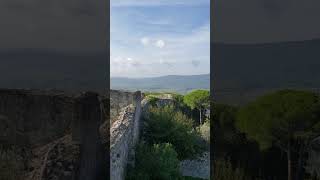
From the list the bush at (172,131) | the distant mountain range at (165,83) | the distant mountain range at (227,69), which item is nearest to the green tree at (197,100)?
the distant mountain range at (165,83)

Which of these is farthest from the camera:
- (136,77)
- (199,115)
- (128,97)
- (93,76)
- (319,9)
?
(136,77)

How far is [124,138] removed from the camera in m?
6.19

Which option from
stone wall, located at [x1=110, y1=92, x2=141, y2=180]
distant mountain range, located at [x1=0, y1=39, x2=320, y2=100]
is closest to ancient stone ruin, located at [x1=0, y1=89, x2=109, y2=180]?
distant mountain range, located at [x1=0, y1=39, x2=320, y2=100]

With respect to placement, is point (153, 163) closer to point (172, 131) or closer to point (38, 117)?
point (172, 131)

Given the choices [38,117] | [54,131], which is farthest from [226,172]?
[38,117]

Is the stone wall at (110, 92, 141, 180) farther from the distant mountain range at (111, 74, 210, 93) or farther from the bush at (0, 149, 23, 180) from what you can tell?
the distant mountain range at (111, 74, 210, 93)

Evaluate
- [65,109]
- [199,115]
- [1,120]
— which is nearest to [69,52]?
[65,109]

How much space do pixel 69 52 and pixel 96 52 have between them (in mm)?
306

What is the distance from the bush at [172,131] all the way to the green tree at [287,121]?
2810mm

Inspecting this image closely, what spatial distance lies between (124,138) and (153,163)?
985mm

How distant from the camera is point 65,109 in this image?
5090 mm

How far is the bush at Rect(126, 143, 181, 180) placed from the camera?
6855mm

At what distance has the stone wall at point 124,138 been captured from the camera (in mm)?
A: 5562

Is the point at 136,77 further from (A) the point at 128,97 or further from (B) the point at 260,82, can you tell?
(B) the point at 260,82
